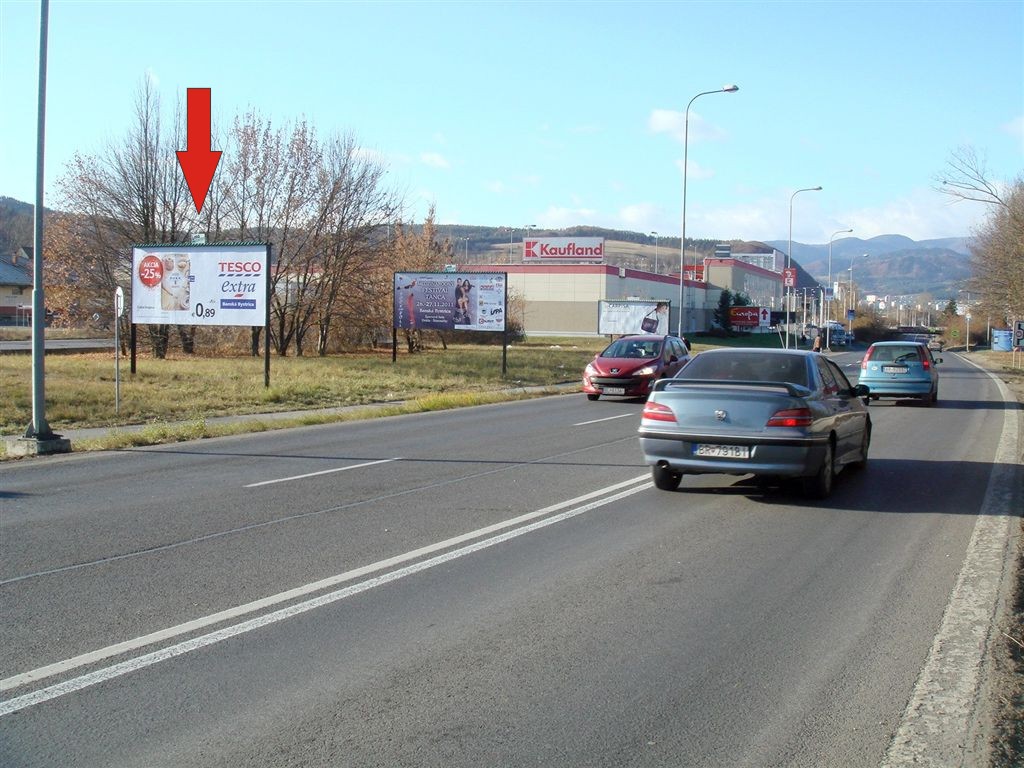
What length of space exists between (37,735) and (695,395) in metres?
7.12

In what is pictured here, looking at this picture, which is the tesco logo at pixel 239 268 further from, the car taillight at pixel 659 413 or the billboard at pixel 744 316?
the billboard at pixel 744 316

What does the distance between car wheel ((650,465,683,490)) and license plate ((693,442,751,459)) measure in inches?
32.7

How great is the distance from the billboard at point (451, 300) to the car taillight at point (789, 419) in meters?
25.0

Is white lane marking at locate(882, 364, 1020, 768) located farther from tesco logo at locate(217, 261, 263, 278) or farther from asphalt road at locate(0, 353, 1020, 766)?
tesco logo at locate(217, 261, 263, 278)

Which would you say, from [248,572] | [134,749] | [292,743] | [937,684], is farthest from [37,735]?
[937,684]

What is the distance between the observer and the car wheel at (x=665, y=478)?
1075cm

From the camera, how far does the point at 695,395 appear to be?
1012cm

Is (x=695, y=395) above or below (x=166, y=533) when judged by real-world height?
above

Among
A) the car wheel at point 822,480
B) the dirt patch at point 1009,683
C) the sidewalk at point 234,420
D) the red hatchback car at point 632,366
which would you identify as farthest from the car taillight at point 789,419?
the red hatchback car at point 632,366

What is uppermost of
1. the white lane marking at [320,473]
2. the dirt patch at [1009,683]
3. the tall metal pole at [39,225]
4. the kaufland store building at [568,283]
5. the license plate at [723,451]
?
the kaufland store building at [568,283]

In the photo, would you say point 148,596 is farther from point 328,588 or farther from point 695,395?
point 695,395

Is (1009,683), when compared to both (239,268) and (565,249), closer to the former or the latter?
(239,268)

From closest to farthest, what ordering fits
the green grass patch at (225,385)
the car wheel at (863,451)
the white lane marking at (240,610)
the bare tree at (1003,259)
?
the white lane marking at (240,610) < the car wheel at (863,451) < the green grass patch at (225,385) < the bare tree at (1003,259)

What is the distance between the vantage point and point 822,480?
10.2 m
